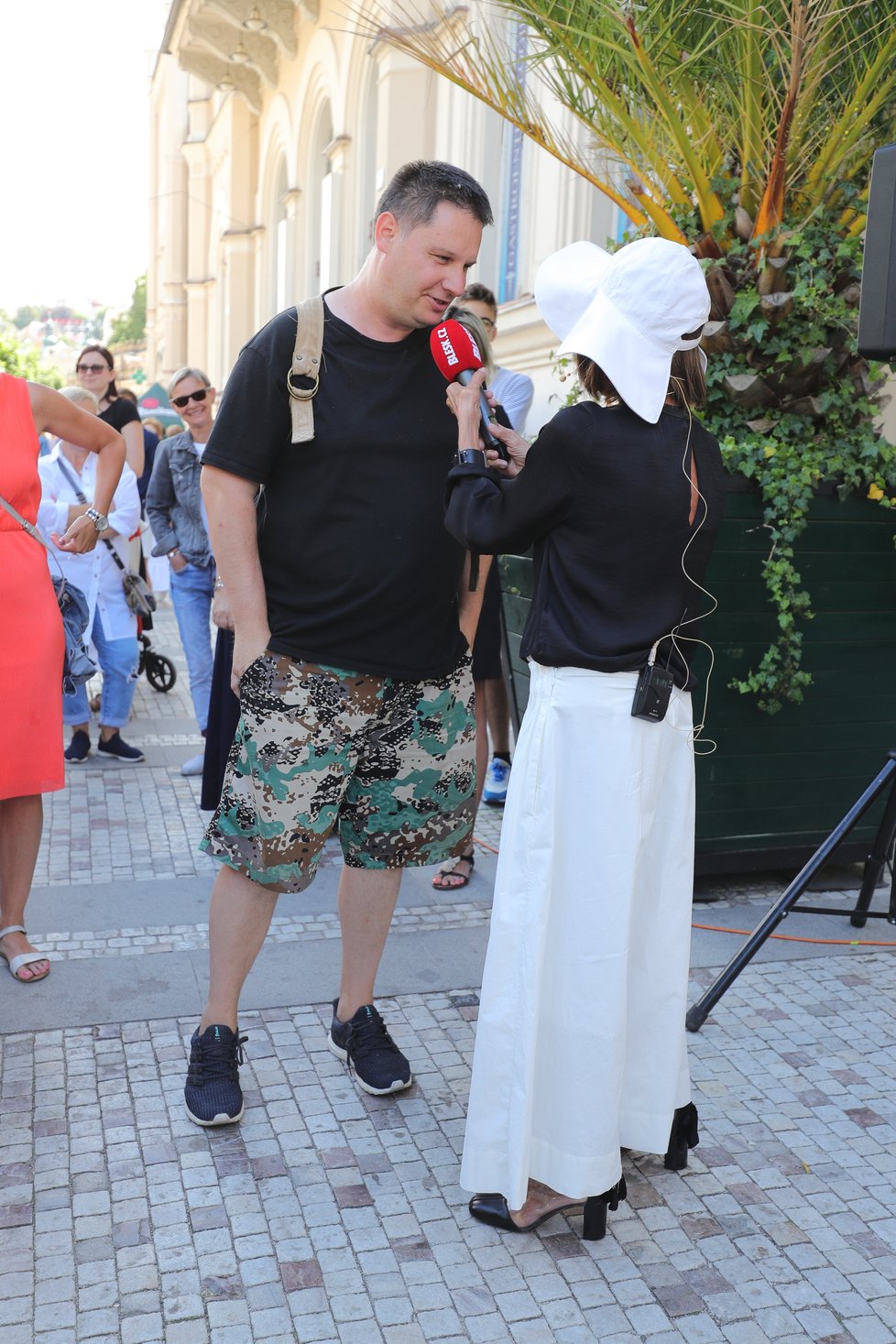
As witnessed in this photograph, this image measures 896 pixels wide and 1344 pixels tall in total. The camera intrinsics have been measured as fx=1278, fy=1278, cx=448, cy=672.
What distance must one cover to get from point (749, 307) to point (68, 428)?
213 cm

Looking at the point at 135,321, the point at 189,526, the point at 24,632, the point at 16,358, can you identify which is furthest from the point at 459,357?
the point at 135,321

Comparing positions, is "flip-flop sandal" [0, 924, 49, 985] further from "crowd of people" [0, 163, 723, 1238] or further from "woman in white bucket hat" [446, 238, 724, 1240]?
"woman in white bucket hat" [446, 238, 724, 1240]

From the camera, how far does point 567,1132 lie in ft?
8.02

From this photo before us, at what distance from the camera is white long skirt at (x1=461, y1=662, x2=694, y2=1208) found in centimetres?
240

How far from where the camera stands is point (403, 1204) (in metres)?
2.64

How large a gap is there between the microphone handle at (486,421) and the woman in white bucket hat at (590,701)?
49mm

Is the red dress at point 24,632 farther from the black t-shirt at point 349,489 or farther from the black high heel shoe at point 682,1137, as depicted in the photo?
the black high heel shoe at point 682,1137

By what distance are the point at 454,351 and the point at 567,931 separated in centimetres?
116

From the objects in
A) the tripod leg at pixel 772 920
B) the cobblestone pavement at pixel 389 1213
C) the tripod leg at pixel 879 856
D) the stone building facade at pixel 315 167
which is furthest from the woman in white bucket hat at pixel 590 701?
the stone building facade at pixel 315 167

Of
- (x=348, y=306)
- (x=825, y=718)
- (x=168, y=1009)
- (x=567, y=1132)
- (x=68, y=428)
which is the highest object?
(x=348, y=306)

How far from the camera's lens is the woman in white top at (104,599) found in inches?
237

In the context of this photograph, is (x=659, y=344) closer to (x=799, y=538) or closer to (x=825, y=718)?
(x=799, y=538)

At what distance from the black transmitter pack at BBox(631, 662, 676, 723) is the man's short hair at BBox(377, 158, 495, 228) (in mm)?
1059

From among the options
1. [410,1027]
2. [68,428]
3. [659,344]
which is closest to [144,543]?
[68,428]
